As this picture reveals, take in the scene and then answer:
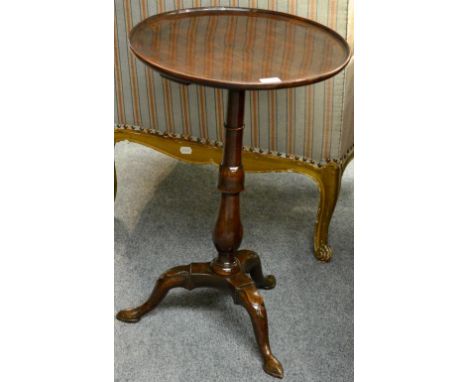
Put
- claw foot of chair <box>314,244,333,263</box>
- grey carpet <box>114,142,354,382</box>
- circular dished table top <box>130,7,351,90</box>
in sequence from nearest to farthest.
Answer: circular dished table top <box>130,7,351,90</box> → grey carpet <box>114,142,354,382</box> → claw foot of chair <box>314,244,333,263</box>

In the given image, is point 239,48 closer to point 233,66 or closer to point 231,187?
point 233,66

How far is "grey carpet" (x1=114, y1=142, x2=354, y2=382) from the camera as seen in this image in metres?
1.70

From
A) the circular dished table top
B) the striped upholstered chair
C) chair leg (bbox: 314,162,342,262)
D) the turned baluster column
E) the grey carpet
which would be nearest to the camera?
the circular dished table top

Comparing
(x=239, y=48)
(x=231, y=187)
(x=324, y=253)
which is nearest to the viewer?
(x=239, y=48)

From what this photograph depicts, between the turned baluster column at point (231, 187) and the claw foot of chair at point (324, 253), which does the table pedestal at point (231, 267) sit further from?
the claw foot of chair at point (324, 253)

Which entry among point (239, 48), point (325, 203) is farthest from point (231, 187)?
point (325, 203)

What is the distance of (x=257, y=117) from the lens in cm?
196

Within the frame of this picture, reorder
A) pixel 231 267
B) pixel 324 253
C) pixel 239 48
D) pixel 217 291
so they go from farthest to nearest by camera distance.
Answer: pixel 324 253 < pixel 217 291 < pixel 231 267 < pixel 239 48

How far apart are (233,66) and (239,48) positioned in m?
0.12

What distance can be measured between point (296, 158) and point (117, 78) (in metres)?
0.63

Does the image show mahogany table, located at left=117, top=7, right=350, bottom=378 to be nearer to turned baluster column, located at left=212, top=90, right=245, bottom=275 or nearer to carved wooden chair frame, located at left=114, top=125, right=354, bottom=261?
turned baluster column, located at left=212, top=90, right=245, bottom=275

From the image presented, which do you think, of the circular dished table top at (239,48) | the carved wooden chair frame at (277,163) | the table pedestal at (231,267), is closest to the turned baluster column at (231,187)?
the table pedestal at (231,267)

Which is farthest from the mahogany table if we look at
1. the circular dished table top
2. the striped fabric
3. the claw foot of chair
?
the claw foot of chair

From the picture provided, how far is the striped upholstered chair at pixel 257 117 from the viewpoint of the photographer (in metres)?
1.84
